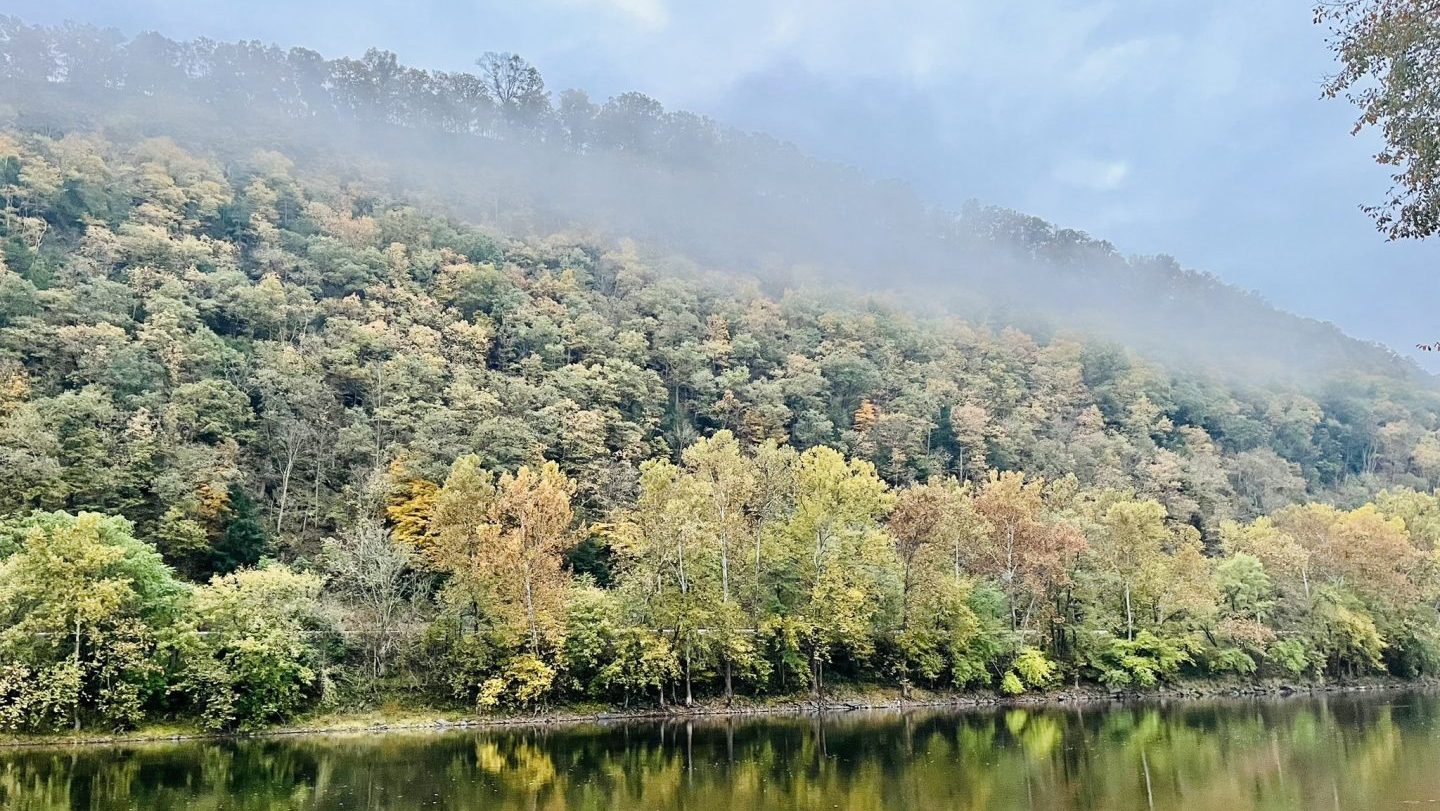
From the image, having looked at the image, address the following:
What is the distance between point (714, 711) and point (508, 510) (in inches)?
559

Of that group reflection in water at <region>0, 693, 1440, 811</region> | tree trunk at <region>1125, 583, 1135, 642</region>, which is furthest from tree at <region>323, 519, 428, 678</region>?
tree trunk at <region>1125, 583, 1135, 642</region>

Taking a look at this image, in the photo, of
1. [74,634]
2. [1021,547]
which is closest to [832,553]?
[1021,547]

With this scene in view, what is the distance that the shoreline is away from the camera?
32719 millimetres

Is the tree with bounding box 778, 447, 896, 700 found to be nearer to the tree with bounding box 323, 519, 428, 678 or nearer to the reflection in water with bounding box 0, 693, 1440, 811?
the reflection in water with bounding box 0, 693, 1440, 811

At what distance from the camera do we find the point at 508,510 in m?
40.2

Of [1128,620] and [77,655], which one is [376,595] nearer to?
[77,655]

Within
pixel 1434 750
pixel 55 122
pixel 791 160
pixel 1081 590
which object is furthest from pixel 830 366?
pixel 791 160

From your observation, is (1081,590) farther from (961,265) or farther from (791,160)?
(791,160)

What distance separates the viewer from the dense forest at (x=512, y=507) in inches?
1459

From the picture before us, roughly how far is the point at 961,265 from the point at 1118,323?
33.7 metres

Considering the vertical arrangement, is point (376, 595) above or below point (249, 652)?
above

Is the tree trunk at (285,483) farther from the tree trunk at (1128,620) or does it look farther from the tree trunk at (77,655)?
the tree trunk at (1128,620)

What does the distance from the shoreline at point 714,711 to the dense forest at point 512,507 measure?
85cm

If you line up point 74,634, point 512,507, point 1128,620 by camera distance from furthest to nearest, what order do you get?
1. point 1128,620
2. point 512,507
3. point 74,634
